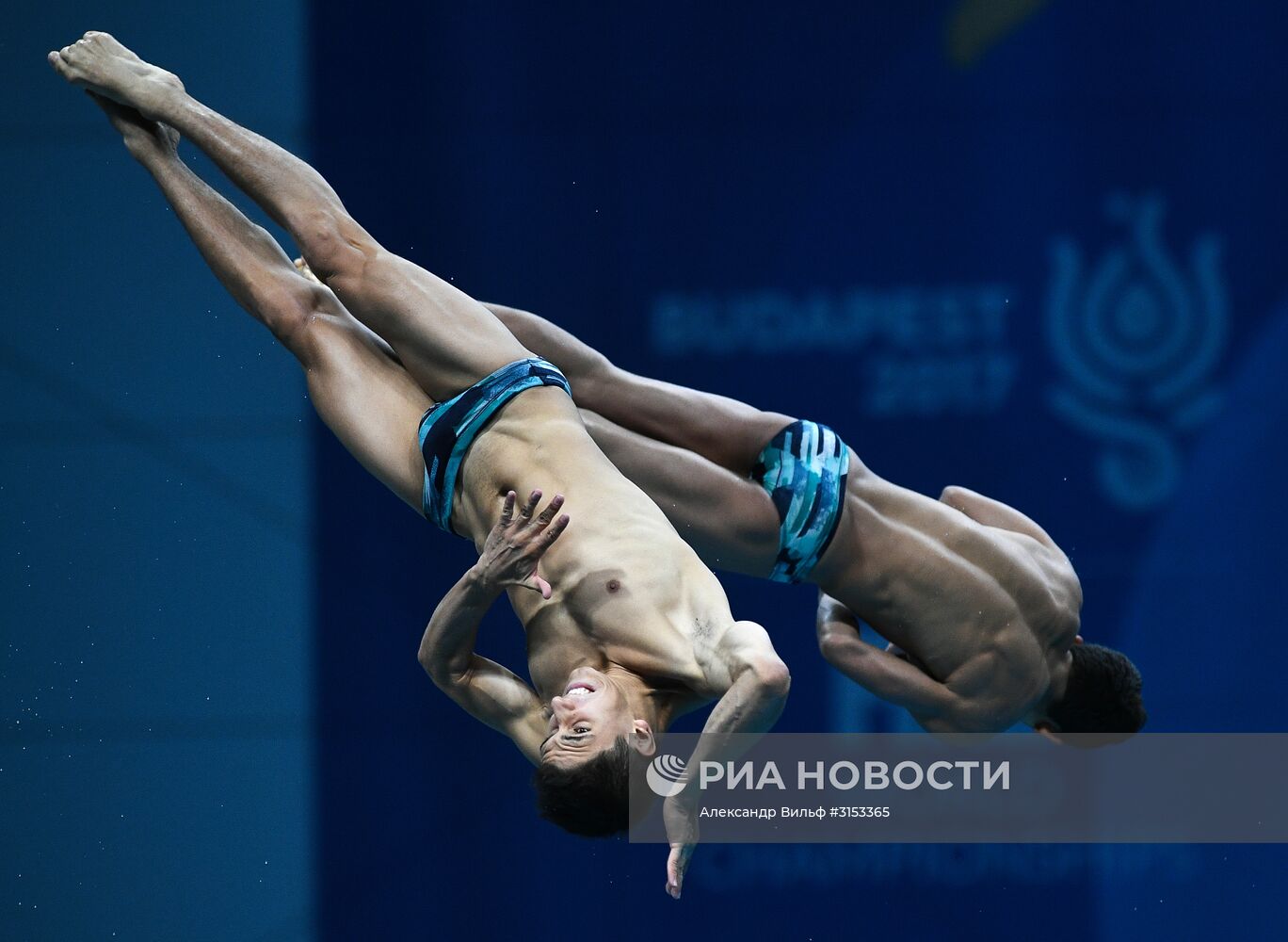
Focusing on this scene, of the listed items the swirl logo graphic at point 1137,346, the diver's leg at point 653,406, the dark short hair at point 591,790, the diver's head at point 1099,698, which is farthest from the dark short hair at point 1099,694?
the dark short hair at point 591,790

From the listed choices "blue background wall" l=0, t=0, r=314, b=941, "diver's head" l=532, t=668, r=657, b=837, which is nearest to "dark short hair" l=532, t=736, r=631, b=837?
"diver's head" l=532, t=668, r=657, b=837

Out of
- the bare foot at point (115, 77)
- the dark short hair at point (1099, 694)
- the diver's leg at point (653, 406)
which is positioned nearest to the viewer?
the bare foot at point (115, 77)

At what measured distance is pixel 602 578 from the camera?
12.5 feet

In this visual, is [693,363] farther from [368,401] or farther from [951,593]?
[368,401]

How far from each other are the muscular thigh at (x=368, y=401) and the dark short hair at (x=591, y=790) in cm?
87

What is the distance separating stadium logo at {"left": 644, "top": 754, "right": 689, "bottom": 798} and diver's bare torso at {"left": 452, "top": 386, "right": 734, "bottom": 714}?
0.15 m

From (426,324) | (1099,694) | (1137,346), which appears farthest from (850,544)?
(1137,346)

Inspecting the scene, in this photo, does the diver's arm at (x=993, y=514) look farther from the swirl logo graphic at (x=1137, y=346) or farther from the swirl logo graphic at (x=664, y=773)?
the swirl logo graphic at (x=664, y=773)

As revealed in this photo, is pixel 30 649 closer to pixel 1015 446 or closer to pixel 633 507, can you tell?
pixel 633 507

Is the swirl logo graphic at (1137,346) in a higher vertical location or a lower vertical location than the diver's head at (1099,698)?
higher

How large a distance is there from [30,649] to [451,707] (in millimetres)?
1657

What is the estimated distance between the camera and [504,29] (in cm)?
620

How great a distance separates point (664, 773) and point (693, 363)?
8.64 ft

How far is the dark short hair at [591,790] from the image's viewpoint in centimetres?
374
